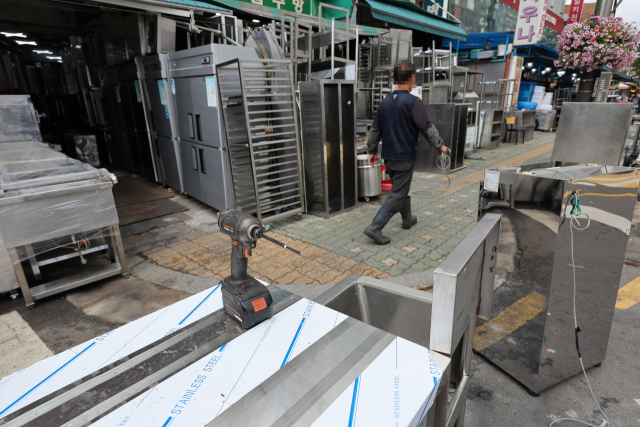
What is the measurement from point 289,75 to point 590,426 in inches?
188

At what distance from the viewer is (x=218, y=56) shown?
4.62 m

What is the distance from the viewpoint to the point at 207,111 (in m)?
5.04

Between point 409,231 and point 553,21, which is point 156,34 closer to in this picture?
point 409,231

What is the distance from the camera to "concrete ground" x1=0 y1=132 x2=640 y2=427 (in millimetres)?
2279

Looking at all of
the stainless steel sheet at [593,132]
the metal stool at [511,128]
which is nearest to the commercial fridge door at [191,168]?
the stainless steel sheet at [593,132]

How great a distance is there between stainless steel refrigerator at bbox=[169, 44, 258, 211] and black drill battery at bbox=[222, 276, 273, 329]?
383cm

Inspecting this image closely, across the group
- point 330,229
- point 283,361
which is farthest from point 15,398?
point 330,229

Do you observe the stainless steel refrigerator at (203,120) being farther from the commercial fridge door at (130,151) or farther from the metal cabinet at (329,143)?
the commercial fridge door at (130,151)

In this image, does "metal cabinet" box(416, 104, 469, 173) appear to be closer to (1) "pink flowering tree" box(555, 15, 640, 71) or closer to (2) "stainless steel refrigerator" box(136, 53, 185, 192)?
(1) "pink flowering tree" box(555, 15, 640, 71)

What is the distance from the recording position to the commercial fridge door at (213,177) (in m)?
5.15

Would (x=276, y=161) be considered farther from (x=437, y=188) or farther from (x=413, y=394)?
(x=413, y=394)

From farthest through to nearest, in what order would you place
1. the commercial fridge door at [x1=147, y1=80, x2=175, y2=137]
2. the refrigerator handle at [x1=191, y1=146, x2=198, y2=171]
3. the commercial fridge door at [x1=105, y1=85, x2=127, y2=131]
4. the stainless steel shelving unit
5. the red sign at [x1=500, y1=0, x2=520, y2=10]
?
the red sign at [x1=500, y1=0, x2=520, y2=10] → the commercial fridge door at [x1=105, y1=85, x2=127, y2=131] → the commercial fridge door at [x1=147, y1=80, x2=175, y2=137] → the refrigerator handle at [x1=191, y1=146, x2=198, y2=171] → the stainless steel shelving unit

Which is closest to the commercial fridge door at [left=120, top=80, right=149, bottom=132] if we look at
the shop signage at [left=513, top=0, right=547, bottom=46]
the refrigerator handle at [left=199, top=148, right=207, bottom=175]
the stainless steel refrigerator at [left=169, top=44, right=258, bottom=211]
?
the stainless steel refrigerator at [left=169, top=44, right=258, bottom=211]

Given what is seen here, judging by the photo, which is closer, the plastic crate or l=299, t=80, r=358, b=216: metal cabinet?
l=299, t=80, r=358, b=216: metal cabinet
